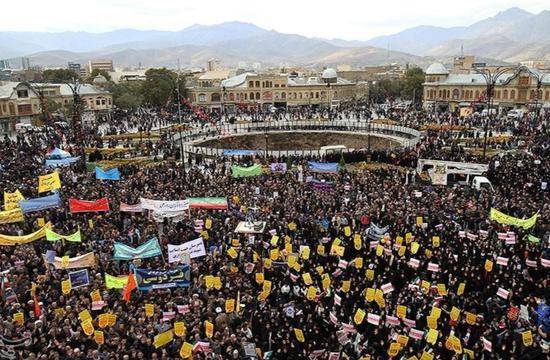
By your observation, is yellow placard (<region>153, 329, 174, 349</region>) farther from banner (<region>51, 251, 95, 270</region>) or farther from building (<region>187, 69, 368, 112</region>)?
building (<region>187, 69, 368, 112</region>)

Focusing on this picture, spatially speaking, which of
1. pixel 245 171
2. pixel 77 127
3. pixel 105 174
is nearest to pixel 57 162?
pixel 105 174

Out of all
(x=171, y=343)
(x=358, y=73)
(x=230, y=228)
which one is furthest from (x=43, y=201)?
(x=358, y=73)

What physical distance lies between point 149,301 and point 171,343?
1.79m

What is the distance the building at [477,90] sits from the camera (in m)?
67.7

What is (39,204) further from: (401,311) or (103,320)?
(401,311)

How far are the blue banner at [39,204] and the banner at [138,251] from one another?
5.78 metres

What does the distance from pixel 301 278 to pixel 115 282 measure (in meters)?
5.56

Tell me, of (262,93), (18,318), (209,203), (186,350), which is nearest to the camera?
(186,350)

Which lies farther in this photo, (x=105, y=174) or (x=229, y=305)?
(x=105, y=174)

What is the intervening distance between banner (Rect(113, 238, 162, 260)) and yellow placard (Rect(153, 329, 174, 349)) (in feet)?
14.7

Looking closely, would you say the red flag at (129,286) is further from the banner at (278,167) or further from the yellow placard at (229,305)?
the banner at (278,167)

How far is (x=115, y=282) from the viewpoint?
15000 mm

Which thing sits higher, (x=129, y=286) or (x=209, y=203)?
(x=209, y=203)

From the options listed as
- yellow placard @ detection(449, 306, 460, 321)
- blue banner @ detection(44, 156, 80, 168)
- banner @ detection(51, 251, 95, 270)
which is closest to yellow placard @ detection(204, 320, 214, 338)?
banner @ detection(51, 251, 95, 270)
